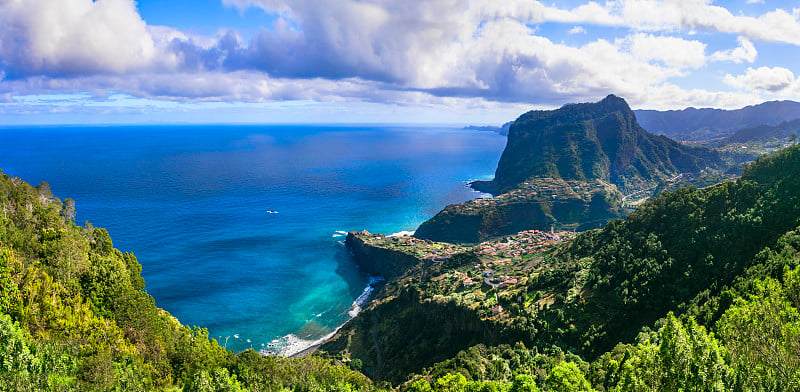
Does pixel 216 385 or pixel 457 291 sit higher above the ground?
pixel 216 385

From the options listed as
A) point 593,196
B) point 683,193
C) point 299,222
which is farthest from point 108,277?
point 593,196

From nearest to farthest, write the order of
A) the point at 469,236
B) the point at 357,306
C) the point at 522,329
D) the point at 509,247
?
1. the point at 522,329
2. the point at 357,306
3. the point at 509,247
4. the point at 469,236

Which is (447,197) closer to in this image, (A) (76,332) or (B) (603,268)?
(B) (603,268)

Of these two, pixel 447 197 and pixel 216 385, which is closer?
pixel 216 385

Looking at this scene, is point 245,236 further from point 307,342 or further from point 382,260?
point 307,342

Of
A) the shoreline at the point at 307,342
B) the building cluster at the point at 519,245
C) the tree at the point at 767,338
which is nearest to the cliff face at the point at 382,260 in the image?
the shoreline at the point at 307,342

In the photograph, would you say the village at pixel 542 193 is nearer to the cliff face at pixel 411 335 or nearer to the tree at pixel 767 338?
the cliff face at pixel 411 335

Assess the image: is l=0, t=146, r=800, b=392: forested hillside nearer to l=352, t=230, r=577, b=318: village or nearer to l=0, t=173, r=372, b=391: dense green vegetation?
l=0, t=173, r=372, b=391: dense green vegetation
